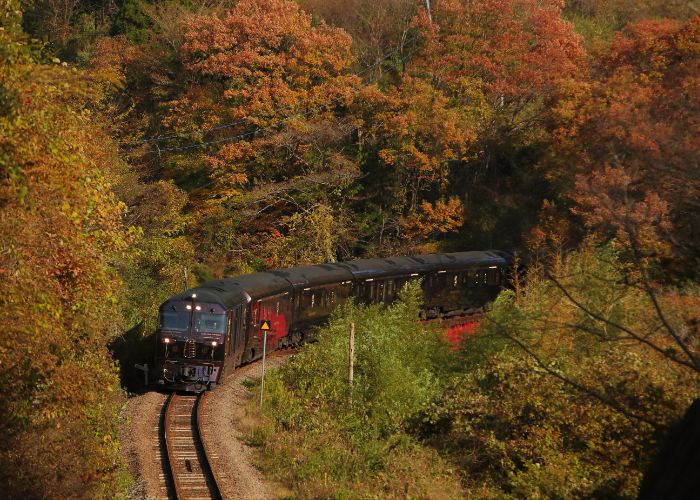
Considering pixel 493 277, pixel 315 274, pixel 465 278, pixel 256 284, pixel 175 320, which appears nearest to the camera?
pixel 175 320

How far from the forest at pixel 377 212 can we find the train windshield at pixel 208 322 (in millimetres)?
2076

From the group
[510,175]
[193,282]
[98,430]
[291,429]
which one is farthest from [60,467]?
[510,175]

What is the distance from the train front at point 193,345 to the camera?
74.4ft

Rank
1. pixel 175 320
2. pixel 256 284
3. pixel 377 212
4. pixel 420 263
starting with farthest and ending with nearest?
pixel 377 212 < pixel 420 263 < pixel 256 284 < pixel 175 320

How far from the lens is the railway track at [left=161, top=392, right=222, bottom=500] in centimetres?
1575

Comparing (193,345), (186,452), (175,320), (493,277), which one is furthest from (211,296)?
(493,277)

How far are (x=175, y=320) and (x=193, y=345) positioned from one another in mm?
834

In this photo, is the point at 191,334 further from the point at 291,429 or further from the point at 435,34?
the point at 435,34

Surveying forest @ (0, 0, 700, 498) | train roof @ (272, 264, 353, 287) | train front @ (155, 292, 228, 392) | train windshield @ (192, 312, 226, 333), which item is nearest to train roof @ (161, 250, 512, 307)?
train roof @ (272, 264, 353, 287)

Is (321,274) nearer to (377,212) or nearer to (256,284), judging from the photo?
(256,284)

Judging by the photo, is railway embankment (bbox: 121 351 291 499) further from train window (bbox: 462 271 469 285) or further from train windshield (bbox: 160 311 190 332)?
train window (bbox: 462 271 469 285)

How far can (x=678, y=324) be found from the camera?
10.8 m

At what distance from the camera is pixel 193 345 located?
2267 cm

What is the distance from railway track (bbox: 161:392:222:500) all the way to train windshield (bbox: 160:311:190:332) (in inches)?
67.3
